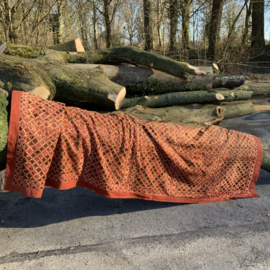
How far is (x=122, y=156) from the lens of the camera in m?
2.30

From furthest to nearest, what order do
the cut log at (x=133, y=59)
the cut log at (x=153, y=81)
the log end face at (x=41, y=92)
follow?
the cut log at (x=153, y=81) → the cut log at (x=133, y=59) → the log end face at (x=41, y=92)

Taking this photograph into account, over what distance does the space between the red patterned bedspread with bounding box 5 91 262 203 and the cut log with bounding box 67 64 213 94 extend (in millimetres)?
3104

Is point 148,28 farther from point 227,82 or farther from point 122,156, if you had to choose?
point 122,156

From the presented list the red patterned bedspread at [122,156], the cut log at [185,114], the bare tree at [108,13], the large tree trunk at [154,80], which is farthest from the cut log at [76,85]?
the bare tree at [108,13]

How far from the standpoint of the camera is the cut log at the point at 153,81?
5.57 meters

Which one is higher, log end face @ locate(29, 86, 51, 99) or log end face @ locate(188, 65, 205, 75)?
log end face @ locate(188, 65, 205, 75)

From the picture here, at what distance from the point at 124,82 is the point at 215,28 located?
22.7 feet

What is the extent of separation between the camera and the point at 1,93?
2225mm

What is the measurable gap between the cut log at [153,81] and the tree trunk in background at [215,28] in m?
5.59

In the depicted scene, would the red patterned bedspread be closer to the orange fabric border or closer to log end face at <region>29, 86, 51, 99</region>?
the orange fabric border

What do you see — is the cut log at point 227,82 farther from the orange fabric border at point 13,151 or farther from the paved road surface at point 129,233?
the orange fabric border at point 13,151

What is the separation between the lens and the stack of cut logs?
3.86m

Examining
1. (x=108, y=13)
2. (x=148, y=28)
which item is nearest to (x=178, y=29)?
(x=148, y=28)

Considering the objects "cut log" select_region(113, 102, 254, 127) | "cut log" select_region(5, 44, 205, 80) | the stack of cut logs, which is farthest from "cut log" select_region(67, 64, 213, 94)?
"cut log" select_region(113, 102, 254, 127)
